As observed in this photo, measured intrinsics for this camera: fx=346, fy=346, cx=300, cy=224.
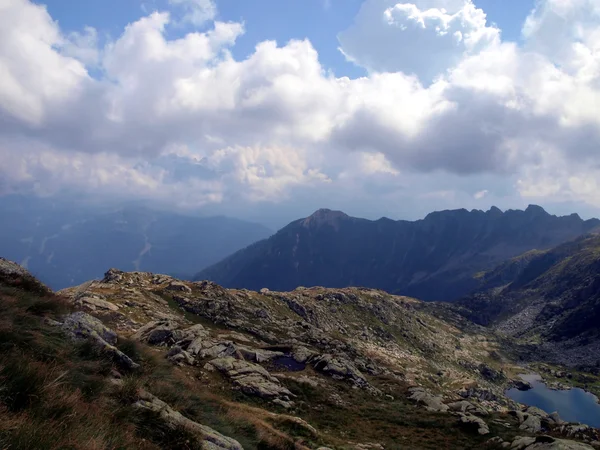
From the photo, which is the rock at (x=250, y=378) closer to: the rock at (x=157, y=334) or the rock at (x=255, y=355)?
the rock at (x=255, y=355)

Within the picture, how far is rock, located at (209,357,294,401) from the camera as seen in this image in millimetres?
33594

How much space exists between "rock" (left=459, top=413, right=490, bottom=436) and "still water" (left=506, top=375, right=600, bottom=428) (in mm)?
110755

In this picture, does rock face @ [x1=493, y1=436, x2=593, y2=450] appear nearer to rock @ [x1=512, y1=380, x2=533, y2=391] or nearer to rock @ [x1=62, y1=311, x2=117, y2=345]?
rock @ [x1=62, y1=311, x2=117, y2=345]

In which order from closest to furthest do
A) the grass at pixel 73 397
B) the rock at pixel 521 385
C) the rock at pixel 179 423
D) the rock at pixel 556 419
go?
the grass at pixel 73 397
the rock at pixel 179 423
the rock at pixel 556 419
the rock at pixel 521 385

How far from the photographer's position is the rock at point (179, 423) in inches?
408

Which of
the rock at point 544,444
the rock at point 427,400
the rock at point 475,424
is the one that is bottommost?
the rock at point 427,400

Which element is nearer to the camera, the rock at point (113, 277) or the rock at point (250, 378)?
the rock at point (250, 378)

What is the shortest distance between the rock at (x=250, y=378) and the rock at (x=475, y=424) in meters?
17.4

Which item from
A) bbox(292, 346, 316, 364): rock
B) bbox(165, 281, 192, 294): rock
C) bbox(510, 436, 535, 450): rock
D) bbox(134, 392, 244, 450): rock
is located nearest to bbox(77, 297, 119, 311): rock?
bbox(165, 281, 192, 294): rock

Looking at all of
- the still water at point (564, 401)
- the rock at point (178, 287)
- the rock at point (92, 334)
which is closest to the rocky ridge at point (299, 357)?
the rock at point (178, 287)

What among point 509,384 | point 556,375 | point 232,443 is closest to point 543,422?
point 232,443

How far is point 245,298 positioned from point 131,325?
4026 centimetres

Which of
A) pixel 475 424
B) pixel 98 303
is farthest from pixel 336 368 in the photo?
pixel 98 303

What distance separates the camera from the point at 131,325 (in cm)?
4841
